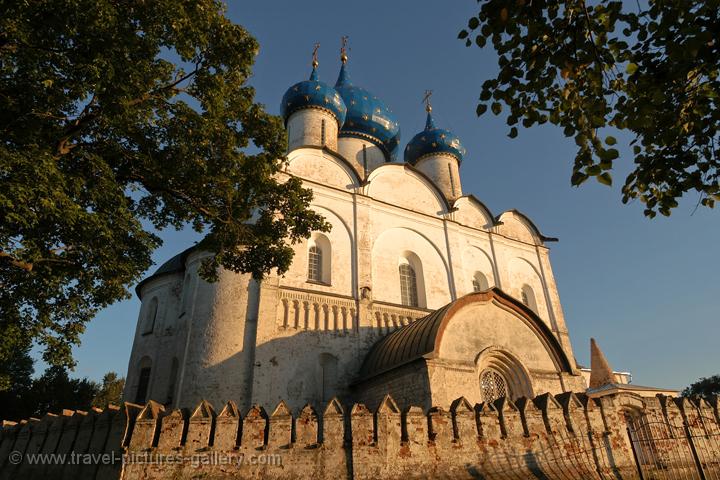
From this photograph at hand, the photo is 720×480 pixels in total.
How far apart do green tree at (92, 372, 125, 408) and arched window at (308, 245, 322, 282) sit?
2059 centimetres

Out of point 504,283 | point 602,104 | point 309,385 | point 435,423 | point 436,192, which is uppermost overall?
point 436,192

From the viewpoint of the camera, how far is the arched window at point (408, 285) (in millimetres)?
16609

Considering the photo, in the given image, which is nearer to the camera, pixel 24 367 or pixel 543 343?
pixel 543 343

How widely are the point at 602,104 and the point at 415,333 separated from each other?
8.55m

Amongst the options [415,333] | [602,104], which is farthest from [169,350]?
[602,104]

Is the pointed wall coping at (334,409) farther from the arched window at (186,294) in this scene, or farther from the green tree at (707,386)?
the green tree at (707,386)

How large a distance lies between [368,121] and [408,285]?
387 inches

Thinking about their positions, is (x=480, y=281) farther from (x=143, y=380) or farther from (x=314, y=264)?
(x=143, y=380)

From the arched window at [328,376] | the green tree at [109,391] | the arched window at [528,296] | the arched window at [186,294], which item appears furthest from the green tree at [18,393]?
the arched window at [528,296]

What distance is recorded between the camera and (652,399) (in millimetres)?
10453

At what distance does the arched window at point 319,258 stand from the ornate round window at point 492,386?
552cm

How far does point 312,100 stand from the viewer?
20.5 meters

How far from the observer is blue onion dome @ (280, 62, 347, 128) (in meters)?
20.5

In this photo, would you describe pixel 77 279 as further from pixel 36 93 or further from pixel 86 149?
pixel 36 93
